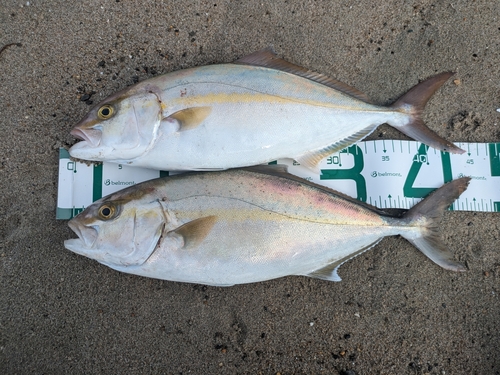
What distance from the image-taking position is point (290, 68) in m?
2.10

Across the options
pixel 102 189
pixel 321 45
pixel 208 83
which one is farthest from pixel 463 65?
pixel 102 189

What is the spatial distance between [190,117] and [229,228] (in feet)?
2.14

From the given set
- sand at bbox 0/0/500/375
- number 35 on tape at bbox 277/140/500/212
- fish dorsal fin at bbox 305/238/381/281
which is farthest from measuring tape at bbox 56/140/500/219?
fish dorsal fin at bbox 305/238/381/281

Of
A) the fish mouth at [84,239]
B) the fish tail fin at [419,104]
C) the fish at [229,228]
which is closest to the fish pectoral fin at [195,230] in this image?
the fish at [229,228]

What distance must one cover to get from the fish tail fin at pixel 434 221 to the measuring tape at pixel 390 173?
0.13 meters

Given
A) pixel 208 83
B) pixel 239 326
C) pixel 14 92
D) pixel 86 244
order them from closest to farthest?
pixel 86 244, pixel 208 83, pixel 239 326, pixel 14 92

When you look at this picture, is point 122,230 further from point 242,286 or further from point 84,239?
point 242,286

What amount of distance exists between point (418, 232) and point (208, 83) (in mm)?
1524

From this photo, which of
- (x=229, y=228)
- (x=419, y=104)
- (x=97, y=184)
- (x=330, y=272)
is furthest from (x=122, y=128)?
(x=419, y=104)

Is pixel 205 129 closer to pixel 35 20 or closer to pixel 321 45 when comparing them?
pixel 321 45

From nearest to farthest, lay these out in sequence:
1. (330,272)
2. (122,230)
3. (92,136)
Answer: (122,230)
(92,136)
(330,272)

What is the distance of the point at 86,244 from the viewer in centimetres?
181

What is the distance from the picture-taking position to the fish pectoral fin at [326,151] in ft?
6.88

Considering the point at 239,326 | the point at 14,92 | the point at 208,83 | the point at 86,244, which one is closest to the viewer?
the point at 86,244
